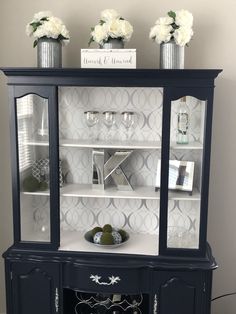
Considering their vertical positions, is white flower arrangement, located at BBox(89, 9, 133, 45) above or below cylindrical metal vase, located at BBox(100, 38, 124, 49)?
above

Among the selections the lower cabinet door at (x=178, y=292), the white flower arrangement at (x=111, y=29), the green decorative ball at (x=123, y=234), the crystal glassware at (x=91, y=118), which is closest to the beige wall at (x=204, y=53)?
the white flower arrangement at (x=111, y=29)

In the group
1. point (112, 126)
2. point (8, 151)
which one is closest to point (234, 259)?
point (112, 126)

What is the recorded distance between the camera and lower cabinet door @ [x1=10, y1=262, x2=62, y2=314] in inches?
95.9

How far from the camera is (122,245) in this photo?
252cm

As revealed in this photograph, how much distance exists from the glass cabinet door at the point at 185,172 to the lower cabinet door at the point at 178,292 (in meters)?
0.17

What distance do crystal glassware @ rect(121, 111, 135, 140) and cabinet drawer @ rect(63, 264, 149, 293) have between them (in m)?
0.84

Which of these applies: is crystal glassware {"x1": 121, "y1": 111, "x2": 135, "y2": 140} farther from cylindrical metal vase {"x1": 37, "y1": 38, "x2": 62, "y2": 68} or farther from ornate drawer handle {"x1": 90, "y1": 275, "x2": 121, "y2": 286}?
ornate drawer handle {"x1": 90, "y1": 275, "x2": 121, "y2": 286}

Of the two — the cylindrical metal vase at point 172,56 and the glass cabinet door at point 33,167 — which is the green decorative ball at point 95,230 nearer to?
the glass cabinet door at point 33,167

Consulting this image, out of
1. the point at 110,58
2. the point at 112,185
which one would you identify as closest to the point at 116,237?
the point at 112,185

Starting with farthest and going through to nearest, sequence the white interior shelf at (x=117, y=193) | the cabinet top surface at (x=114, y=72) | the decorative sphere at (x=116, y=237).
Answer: the decorative sphere at (x=116, y=237)
the white interior shelf at (x=117, y=193)
the cabinet top surface at (x=114, y=72)

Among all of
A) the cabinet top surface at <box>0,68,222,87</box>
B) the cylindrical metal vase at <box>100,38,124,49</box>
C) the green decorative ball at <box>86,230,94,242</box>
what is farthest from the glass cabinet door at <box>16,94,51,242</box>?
the cylindrical metal vase at <box>100,38,124,49</box>

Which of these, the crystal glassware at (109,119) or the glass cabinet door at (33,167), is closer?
the glass cabinet door at (33,167)

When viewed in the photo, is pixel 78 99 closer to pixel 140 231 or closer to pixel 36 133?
pixel 36 133

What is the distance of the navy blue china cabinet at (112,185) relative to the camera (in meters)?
2.30
